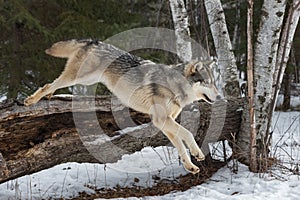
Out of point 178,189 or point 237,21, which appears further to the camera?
point 237,21

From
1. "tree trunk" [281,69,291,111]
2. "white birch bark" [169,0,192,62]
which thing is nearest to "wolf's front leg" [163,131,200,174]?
"white birch bark" [169,0,192,62]

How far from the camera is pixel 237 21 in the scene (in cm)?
1272

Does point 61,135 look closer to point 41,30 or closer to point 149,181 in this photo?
point 149,181

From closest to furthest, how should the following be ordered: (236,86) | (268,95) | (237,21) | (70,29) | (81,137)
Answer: (81,137) < (268,95) < (236,86) < (70,29) < (237,21)

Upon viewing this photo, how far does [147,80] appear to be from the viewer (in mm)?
4145

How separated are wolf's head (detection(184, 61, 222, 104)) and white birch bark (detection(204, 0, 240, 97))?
1548 mm

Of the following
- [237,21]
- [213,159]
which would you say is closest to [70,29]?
[213,159]

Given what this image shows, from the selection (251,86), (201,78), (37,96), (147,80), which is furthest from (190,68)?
(37,96)

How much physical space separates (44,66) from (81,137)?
17.0 feet

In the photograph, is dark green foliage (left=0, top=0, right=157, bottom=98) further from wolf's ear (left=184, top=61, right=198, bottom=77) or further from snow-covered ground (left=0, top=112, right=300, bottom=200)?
wolf's ear (left=184, top=61, right=198, bottom=77)

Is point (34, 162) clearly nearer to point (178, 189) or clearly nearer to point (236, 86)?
point (178, 189)

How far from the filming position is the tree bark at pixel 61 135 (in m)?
3.79

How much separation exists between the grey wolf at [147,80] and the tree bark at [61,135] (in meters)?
0.25

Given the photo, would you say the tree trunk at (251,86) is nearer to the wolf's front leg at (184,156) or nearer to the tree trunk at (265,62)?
the tree trunk at (265,62)
